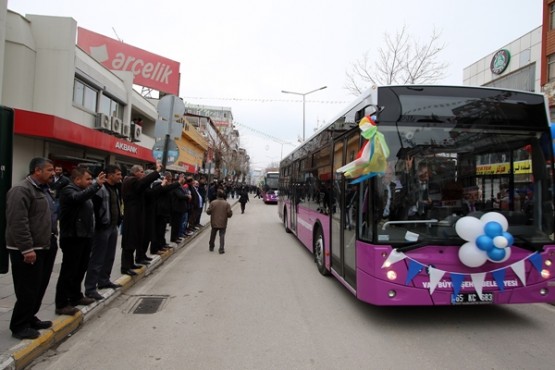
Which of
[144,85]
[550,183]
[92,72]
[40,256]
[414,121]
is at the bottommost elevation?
[40,256]

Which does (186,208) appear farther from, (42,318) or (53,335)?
(53,335)

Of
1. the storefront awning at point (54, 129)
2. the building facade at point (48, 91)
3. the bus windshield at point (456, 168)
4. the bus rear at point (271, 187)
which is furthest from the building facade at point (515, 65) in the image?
the building facade at point (48, 91)

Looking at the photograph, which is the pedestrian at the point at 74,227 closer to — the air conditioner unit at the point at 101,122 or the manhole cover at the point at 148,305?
the manhole cover at the point at 148,305

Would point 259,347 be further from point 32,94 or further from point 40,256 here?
point 32,94

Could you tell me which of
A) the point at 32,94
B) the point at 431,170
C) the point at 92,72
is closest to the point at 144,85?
the point at 92,72

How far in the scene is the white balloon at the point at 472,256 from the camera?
419 cm

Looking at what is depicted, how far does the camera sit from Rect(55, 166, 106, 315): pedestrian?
4.37 metres

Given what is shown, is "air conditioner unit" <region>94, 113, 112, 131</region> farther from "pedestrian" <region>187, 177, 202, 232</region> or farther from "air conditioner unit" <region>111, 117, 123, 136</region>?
"pedestrian" <region>187, 177, 202, 232</region>

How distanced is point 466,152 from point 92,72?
15798 mm

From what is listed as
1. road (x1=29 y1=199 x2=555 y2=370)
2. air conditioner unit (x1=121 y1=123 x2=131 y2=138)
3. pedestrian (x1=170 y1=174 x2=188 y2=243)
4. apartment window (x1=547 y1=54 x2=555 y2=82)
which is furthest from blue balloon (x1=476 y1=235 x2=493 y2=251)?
apartment window (x1=547 y1=54 x2=555 y2=82)

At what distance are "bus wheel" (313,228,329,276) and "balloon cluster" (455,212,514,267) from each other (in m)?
3.11

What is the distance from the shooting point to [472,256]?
420 cm

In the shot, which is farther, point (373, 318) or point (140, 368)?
point (373, 318)

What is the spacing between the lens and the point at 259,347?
3955mm
